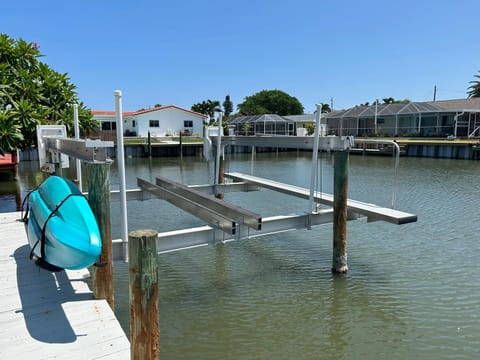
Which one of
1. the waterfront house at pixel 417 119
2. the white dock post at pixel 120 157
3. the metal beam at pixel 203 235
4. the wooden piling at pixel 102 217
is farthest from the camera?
the waterfront house at pixel 417 119

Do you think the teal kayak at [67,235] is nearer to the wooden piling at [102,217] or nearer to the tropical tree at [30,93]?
the wooden piling at [102,217]

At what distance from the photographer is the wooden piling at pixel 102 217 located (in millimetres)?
4418

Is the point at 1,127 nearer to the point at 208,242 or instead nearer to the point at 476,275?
the point at 208,242

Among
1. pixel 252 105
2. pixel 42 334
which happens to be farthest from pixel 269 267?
pixel 252 105

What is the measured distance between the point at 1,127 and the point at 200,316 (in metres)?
5.50

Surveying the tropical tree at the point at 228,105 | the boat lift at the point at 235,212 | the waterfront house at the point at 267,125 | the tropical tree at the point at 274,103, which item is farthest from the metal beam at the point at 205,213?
the tropical tree at the point at 228,105

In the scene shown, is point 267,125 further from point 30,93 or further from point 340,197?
Result: point 340,197

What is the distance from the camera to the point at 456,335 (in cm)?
511

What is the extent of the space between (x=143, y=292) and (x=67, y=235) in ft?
4.45

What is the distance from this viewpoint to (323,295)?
20.4ft

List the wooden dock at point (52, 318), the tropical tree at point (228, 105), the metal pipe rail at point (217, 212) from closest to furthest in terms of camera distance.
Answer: the wooden dock at point (52, 318), the metal pipe rail at point (217, 212), the tropical tree at point (228, 105)

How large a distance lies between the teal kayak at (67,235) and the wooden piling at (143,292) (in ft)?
3.31

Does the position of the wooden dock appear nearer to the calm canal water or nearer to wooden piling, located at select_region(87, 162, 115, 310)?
wooden piling, located at select_region(87, 162, 115, 310)

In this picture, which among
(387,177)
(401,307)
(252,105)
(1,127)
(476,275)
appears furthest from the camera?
(252,105)
